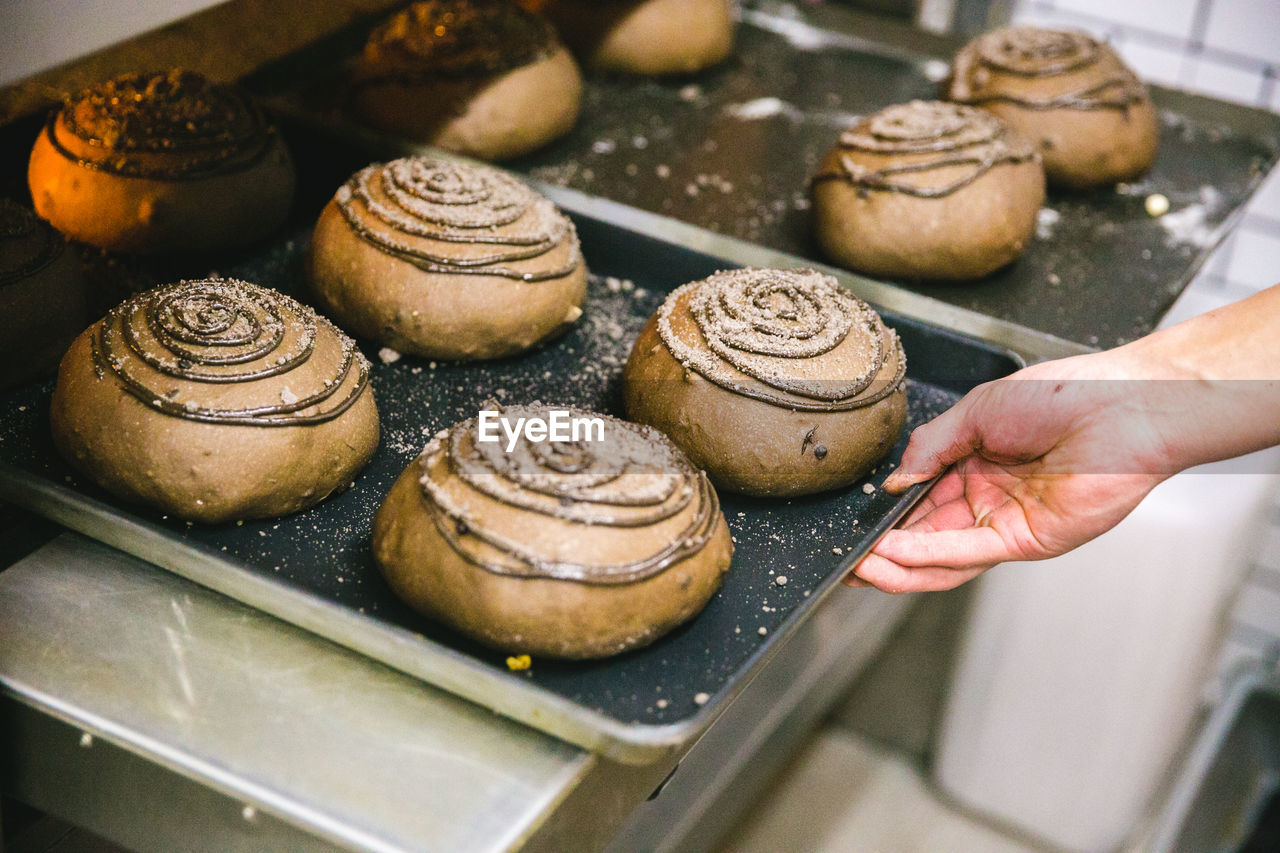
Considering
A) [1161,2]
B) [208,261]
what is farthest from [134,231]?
[1161,2]

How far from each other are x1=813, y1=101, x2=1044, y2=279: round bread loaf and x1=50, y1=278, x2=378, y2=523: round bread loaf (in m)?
1.02

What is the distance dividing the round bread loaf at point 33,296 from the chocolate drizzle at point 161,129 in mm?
220

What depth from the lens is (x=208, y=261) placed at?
200 cm

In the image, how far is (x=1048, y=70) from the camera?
8.18ft

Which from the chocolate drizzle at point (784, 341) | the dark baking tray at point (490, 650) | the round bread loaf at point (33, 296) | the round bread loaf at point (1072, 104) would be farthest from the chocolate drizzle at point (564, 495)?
the round bread loaf at point (1072, 104)

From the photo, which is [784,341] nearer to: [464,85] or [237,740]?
[237,740]

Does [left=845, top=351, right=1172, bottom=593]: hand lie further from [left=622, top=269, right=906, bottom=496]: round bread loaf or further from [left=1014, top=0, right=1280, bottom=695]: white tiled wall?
[left=1014, top=0, right=1280, bottom=695]: white tiled wall

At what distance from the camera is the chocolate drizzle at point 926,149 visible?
2.11 m

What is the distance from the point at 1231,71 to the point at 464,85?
2066 mm

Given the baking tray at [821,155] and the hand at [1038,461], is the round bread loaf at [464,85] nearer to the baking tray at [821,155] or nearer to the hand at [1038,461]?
the baking tray at [821,155]

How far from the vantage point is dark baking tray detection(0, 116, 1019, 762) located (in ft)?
4.12

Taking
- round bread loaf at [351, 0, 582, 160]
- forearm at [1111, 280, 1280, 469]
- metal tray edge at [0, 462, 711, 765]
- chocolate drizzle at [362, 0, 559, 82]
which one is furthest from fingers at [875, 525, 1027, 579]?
chocolate drizzle at [362, 0, 559, 82]

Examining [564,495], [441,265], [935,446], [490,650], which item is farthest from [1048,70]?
[490,650]

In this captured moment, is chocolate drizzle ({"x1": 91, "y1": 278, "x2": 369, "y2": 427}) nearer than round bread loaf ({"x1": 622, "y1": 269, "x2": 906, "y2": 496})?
Yes
